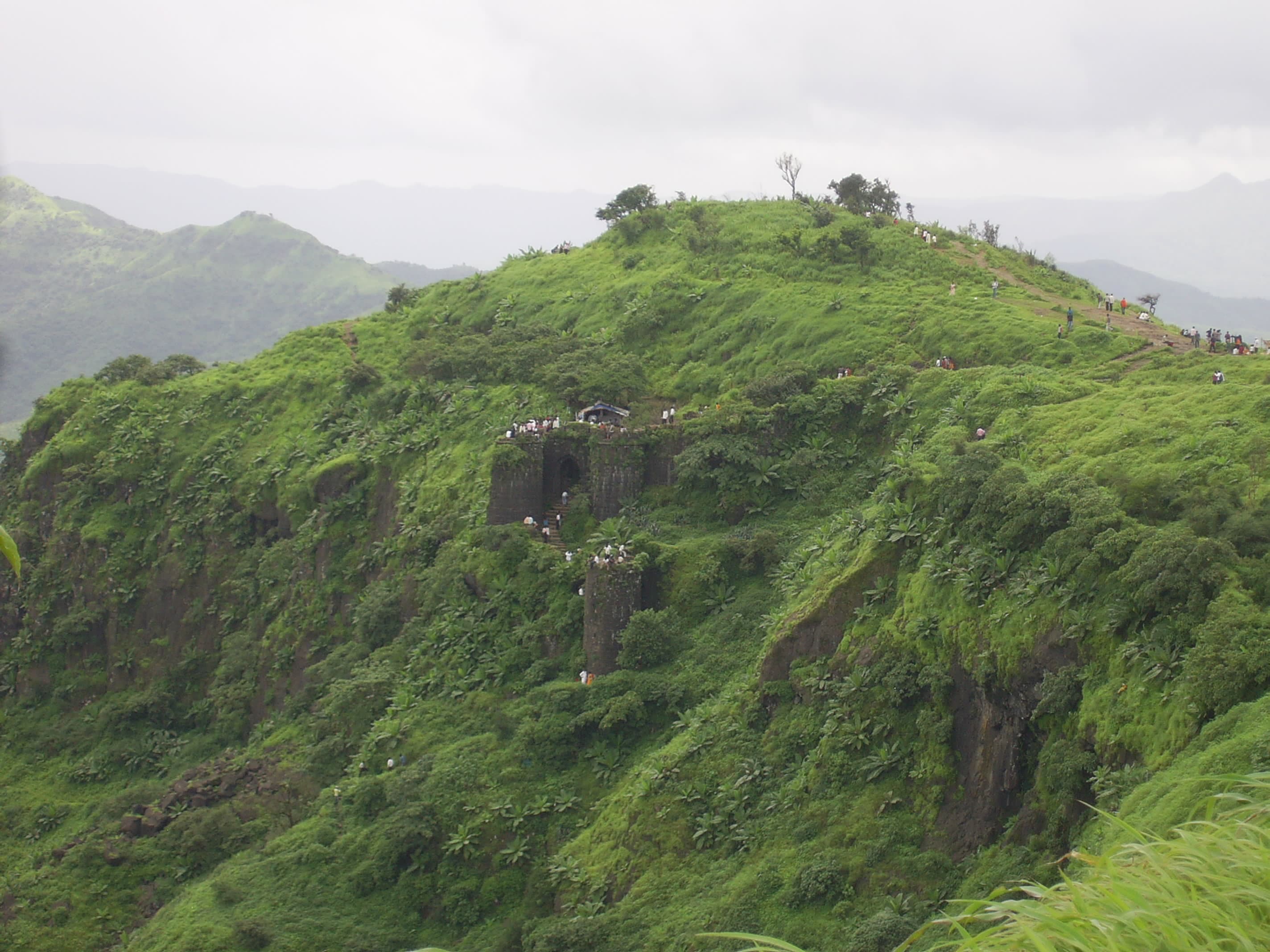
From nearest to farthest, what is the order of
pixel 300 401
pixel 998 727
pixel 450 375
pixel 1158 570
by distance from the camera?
pixel 1158 570, pixel 998 727, pixel 450 375, pixel 300 401

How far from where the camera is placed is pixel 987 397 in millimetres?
28172

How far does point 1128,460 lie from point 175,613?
106 ft

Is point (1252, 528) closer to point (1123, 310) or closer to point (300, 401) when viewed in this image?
point (1123, 310)

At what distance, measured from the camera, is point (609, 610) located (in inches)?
1070

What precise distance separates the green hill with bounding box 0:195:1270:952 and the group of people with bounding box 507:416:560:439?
70 cm

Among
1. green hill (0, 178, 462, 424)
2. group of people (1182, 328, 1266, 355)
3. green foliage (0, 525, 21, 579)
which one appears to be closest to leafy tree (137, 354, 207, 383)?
group of people (1182, 328, 1266, 355)

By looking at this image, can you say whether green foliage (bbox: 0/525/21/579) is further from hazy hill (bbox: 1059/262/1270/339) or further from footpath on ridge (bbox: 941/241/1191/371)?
hazy hill (bbox: 1059/262/1270/339)

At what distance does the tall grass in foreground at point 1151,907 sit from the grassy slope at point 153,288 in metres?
116

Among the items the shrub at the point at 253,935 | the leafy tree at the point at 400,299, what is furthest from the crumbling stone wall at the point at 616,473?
the leafy tree at the point at 400,299

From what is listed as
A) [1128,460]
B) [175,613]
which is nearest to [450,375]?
[175,613]

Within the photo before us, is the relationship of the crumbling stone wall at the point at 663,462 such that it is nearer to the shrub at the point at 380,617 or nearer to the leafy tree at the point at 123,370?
the shrub at the point at 380,617

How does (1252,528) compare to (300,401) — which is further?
(300,401)

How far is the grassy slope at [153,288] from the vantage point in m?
120

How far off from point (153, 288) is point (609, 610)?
11925 centimetres
